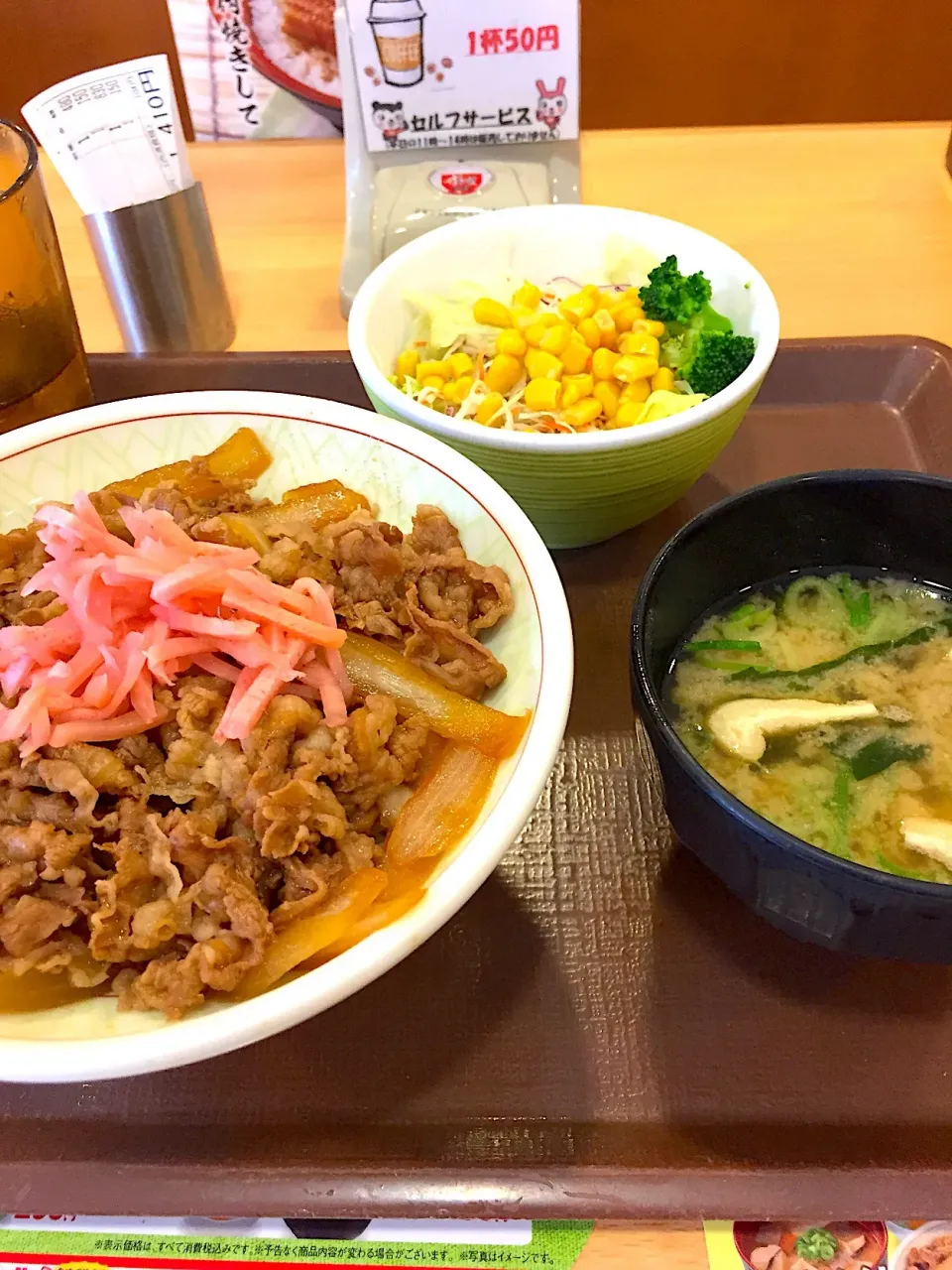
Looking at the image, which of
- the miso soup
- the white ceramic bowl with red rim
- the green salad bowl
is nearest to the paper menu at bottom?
the white ceramic bowl with red rim

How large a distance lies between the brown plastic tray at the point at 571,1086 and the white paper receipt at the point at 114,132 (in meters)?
1.60

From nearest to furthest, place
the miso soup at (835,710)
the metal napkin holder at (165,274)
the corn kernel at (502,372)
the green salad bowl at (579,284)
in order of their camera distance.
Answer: the miso soup at (835,710), the green salad bowl at (579,284), the corn kernel at (502,372), the metal napkin holder at (165,274)

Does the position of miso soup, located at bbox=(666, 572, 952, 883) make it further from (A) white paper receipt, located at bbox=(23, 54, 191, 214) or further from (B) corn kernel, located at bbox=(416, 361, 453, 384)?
(A) white paper receipt, located at bbox=(23, 54, 191, 214)

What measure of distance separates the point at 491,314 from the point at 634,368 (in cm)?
33

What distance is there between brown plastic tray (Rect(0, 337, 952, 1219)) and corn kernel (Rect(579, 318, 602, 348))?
0.77 metres

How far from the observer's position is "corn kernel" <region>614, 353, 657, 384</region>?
1.77 m

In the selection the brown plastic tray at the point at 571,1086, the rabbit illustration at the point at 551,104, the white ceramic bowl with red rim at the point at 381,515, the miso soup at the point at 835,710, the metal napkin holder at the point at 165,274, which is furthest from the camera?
the rabbit illustration at the point at 551,104

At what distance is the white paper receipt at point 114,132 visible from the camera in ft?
6.33

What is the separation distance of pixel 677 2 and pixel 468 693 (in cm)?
371

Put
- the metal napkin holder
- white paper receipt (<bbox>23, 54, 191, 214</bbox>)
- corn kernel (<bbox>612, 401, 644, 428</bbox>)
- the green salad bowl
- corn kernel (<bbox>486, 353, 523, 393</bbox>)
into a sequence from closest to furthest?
the green salad bowl → corn kernel (<bbox>612, 401, 644, 428</bbox>) → corn kernel (<bbox>486, 353, 523, 393</bbox>) → white paper receipt (<bbox>23, 54, 191, 214</bbox>) → the metal napkin holder

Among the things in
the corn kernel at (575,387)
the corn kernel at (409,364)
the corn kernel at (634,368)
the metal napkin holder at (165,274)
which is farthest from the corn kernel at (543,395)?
the metal napkin holder at (165,274)

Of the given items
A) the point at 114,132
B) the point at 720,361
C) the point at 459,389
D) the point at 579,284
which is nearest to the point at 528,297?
the point at 579,284

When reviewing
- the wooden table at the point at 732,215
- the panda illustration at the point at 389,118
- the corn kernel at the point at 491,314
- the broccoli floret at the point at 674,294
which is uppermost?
the panda illustration at the point at 389,118

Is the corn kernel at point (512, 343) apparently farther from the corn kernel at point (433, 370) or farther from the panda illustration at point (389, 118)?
the panda illustration at point (389, 118)
